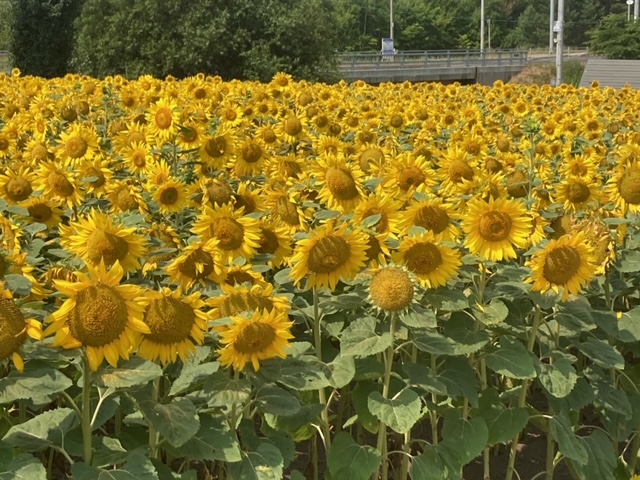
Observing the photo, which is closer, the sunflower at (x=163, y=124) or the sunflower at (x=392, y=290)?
the sunflower at (x=392, y=290)

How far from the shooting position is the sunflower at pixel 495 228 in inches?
99.1

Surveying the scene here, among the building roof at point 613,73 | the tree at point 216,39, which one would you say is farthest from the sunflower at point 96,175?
the building roof at point 613,73

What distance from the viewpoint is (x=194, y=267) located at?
2.28m

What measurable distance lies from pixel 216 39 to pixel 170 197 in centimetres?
1832

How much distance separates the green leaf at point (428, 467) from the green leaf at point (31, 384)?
1005mm

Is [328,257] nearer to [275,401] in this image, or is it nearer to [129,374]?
[275,401]

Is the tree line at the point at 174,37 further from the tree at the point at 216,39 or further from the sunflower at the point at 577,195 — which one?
the sunflower at the point at 577,195

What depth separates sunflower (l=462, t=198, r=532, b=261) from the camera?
8.26ft

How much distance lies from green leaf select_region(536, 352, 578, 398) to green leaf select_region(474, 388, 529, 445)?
143mm

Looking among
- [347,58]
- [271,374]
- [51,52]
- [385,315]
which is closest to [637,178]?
[385,315]

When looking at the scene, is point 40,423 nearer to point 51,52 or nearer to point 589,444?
point 589,444

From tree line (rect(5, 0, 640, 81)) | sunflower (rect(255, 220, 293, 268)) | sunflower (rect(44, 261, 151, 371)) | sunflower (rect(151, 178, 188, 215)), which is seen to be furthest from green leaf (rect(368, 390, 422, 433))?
tree line (rect(5, 0, 640, 81))

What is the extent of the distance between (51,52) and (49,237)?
24.1 meters

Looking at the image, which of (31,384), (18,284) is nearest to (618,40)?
(18,284)
